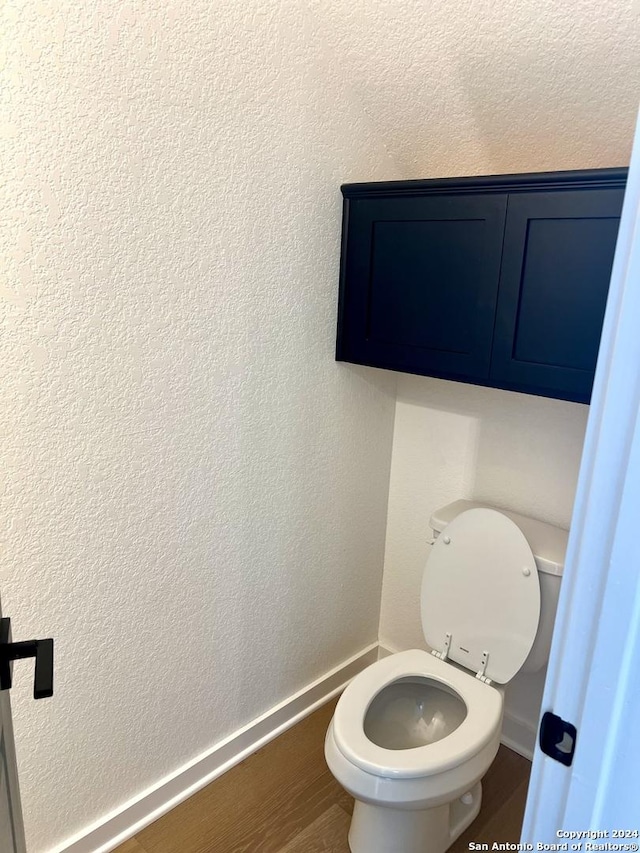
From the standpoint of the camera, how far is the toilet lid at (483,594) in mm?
1570

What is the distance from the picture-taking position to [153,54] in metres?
1.18

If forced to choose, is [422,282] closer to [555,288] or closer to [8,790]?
[555,288]

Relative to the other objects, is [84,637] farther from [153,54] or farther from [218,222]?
[153,54]

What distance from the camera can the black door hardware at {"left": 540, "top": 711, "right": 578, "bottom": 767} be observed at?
65 centimetres

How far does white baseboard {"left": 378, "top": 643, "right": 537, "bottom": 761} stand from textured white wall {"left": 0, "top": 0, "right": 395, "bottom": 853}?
75 cm

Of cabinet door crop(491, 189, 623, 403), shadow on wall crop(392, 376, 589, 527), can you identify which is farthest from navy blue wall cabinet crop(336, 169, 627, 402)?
shadow on wall crop(392, 376, 589, 527)

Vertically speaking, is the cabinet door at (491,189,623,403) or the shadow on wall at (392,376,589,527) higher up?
the cabinet door at (491,189,623,403)

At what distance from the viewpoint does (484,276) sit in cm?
143

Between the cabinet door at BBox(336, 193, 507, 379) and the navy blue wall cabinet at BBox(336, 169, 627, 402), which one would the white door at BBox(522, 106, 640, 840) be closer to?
the navy blue wall cabinet at BBox(336, 169, 627, 402)

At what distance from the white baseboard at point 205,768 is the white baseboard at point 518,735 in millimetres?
535

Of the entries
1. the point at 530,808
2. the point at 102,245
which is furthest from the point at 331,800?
the point at 102,245

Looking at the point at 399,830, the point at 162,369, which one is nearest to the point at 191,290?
the point at 162,369

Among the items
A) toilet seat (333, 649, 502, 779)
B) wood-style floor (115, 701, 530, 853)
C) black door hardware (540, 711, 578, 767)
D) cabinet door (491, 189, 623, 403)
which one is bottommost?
wood-style floor (115, 701, 530, 853)

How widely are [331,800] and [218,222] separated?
1.58m
